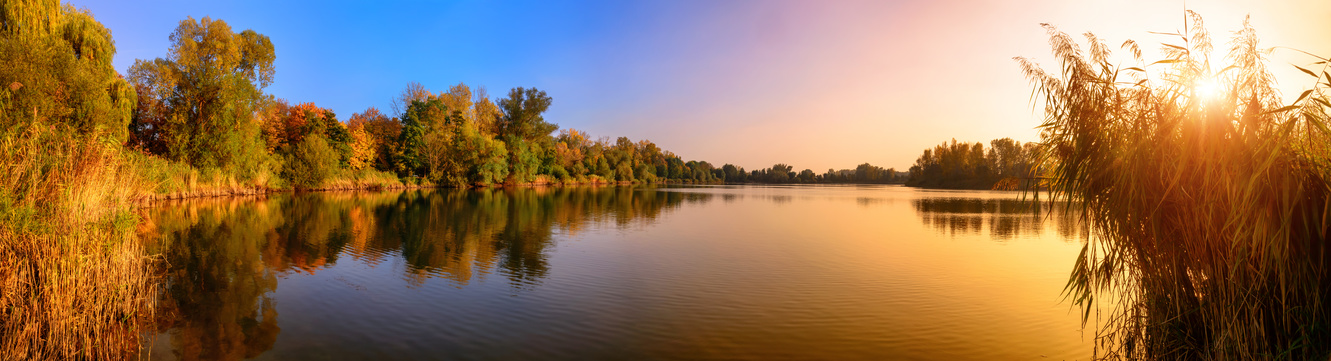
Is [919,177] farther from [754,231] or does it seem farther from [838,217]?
[754,231]

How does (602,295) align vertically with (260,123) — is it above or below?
below

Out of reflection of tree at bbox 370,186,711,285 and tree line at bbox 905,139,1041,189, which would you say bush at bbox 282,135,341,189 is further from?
tree line at bbox 905,139,1041,189

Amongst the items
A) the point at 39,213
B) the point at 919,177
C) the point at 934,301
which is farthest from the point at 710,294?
the point at 919,177

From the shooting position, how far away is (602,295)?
823 centimetres

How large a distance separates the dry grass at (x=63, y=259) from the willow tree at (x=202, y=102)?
28936 mm

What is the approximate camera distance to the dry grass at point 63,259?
482 cm

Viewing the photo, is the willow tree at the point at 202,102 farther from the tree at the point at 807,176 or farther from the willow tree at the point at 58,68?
the tree at the point at 807,176

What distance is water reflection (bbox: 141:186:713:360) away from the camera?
6254mm

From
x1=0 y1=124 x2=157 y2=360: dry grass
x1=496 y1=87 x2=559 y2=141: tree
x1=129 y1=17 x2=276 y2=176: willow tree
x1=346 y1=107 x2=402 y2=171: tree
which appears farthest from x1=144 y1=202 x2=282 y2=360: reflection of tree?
x1=496 y1=87 x2=559 y2=141: tree

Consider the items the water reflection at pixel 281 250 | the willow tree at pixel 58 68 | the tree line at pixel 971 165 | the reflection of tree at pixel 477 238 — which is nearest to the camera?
the water reflection at pixel 281 250

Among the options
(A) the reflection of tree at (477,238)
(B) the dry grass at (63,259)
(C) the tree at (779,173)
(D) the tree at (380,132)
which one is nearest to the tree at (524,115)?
(D) the tree at (380,132)

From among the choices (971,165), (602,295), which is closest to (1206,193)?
(602,295)

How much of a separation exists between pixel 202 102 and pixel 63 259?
33828 millimetres

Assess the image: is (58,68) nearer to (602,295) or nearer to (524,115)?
(602,295)
